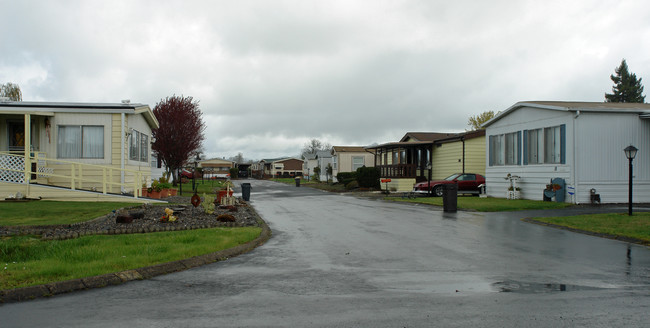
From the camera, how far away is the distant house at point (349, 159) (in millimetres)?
56312

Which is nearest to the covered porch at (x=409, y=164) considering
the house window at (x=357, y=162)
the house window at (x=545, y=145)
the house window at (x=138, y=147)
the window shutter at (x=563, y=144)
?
the house window at (x=545, y=145)

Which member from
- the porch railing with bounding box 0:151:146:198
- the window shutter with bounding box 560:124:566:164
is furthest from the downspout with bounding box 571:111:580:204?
the porch railing with bounding box 0:151:146:198

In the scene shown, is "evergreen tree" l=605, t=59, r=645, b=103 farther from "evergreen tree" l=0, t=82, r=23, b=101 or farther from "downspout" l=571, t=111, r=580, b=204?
"evergreen tree" l=0, t=82, r=23, b=101

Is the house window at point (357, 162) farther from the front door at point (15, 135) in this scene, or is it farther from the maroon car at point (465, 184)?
the front door at point (15, 135)

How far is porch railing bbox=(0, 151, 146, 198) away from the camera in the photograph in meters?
18.6

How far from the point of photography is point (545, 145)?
2220 centimetres

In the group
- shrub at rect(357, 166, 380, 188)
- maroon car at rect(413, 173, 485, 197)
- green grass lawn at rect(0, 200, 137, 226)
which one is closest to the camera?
green grass lawn at rect(0, 200, 137, 226)

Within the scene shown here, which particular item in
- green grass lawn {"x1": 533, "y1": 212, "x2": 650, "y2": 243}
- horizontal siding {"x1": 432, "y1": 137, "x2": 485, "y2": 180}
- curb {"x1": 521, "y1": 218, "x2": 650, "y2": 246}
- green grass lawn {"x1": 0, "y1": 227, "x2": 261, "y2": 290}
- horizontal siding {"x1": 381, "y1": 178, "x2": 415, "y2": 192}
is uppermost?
horizontal siding {"x1": 432, "y1": 137, "x2": 485, "y2": 180}

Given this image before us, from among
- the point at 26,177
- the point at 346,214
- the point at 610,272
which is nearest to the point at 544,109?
the point at 346,214

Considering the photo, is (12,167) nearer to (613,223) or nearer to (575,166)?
(613,223)

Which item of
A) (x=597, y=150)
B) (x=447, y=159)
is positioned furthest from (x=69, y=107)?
(x=447, y=159)

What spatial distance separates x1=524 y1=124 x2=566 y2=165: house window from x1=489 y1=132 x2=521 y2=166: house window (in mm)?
759

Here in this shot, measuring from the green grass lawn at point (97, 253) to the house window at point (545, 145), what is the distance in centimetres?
1531

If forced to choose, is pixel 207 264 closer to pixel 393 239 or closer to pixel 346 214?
pixel 393 239
